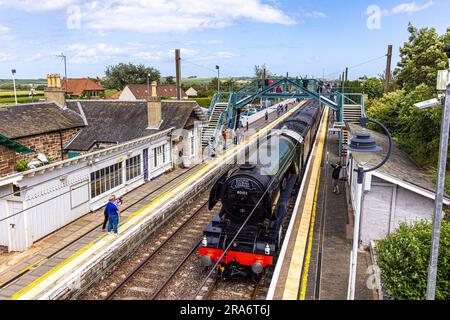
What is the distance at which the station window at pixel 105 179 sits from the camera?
15969 millimetres

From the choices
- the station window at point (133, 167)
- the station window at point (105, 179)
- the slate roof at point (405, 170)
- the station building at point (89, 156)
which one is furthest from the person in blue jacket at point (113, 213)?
the slate roof at point (405, 170)

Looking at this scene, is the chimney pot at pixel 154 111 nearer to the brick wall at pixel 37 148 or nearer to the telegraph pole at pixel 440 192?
the brick wall at pixel 37 148

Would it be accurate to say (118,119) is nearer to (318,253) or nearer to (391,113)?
(318,253)

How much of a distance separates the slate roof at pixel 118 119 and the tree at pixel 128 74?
208 feet

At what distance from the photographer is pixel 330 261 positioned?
11.2 meters

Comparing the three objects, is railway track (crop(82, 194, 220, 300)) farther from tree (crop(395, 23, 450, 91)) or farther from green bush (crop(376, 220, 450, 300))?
tree (crop(395, 23, 450, 91))

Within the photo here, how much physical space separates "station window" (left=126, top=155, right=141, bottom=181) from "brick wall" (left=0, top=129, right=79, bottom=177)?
4.32m

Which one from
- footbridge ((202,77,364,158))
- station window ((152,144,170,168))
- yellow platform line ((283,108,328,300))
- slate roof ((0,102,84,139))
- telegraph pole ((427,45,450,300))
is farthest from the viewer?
footbridge ((202,77,364,158))

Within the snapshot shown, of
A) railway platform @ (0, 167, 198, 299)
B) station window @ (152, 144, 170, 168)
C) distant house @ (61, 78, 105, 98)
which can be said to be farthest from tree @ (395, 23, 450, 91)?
distant house @ (61, 78, 105, 98)

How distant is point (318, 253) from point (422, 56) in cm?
1317

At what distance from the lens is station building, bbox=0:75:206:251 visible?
12336 millimetres
